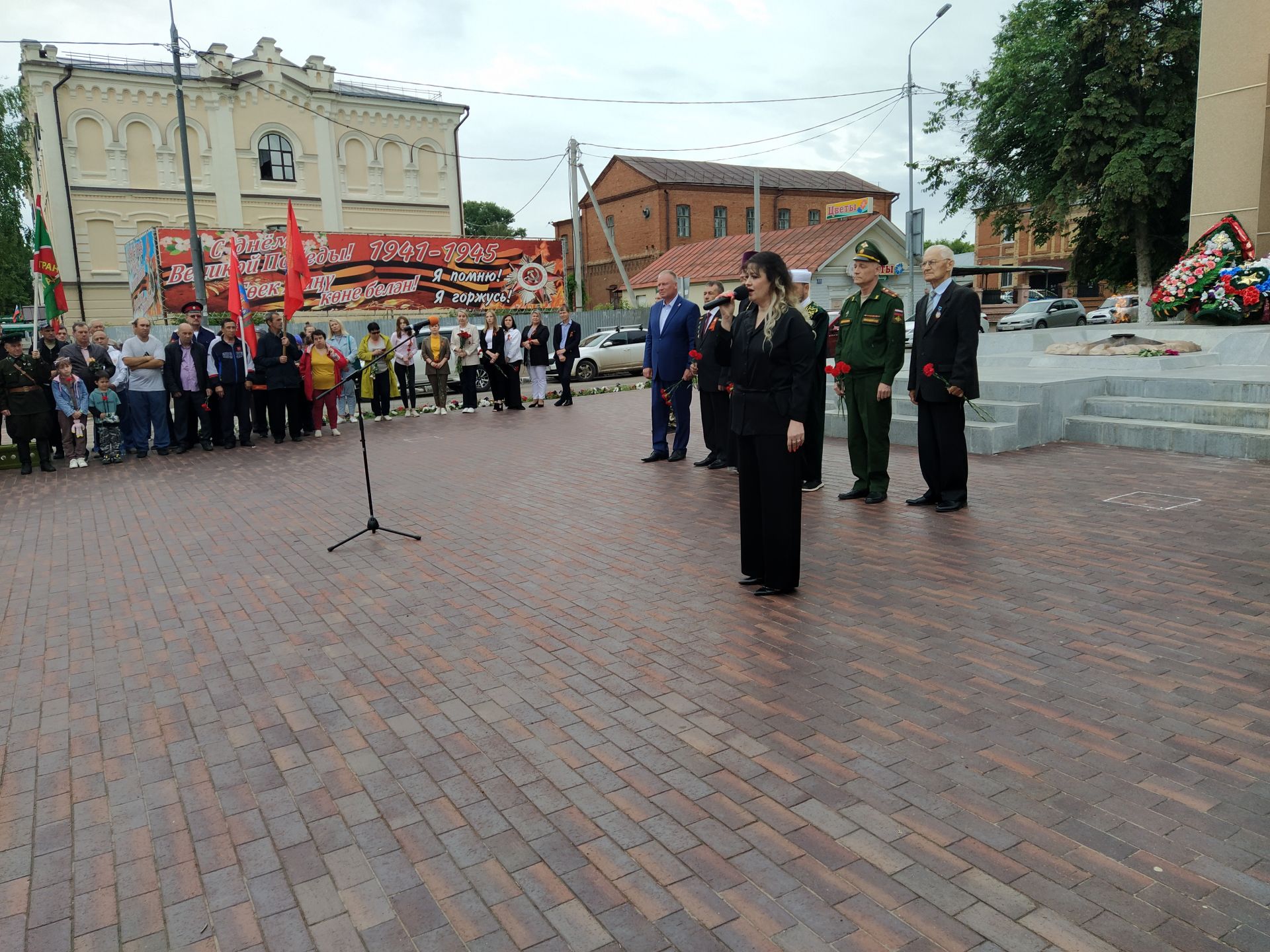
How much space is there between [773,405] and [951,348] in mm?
2659

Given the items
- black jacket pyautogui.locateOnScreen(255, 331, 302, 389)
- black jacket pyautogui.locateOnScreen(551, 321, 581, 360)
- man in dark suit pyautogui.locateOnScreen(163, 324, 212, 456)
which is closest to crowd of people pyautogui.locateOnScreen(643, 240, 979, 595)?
black jacket pyautogui.locateOnScreen(255, 331, 302, 389)

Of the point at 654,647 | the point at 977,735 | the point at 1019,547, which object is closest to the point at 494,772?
the point at 654,647

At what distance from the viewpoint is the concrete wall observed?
51.0 ft

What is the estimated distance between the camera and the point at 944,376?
283 inches

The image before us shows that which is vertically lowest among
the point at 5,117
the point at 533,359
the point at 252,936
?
the point at 252,936

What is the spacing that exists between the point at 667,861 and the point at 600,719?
1030 mm

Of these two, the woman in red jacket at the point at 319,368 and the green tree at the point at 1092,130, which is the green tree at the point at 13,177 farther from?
the green tree at the point at 1092,130

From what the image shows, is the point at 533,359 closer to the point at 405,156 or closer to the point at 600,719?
the point at 600,719

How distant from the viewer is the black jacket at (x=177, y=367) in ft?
41.9

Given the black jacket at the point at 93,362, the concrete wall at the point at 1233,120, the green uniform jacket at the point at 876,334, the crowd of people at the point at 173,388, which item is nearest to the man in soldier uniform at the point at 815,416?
the green uniform jacket at the point at 876,334

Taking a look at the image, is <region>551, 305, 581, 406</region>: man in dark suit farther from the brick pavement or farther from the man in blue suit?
the brick pavement

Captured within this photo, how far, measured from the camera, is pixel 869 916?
2.56 meters

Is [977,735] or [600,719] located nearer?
[977,735]

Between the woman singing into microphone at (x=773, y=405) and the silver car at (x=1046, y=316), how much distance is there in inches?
1415
